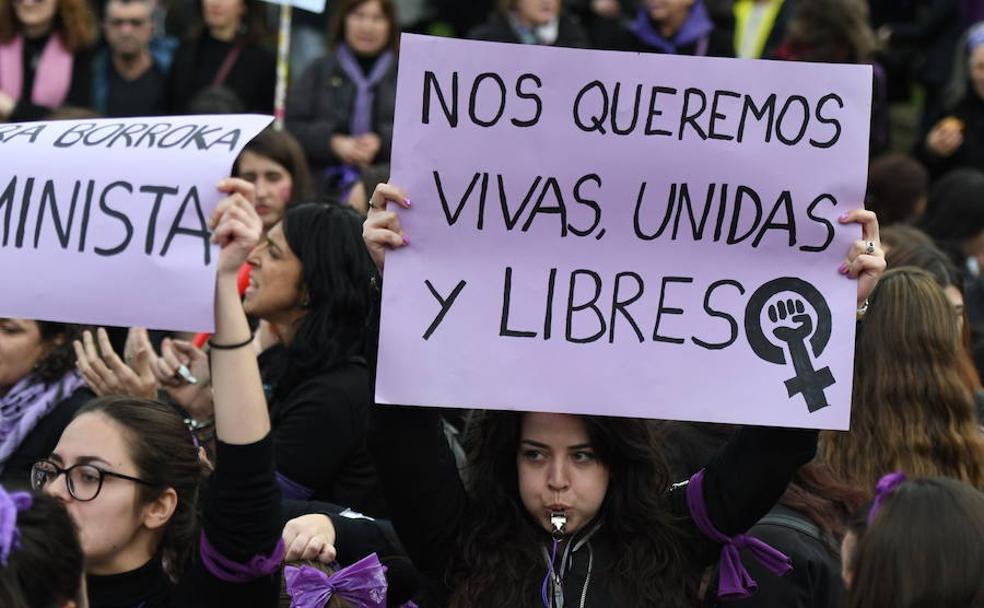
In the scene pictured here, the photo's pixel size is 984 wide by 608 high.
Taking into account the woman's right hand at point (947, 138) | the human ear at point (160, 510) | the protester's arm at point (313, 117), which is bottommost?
the human ear at point (160, 510)

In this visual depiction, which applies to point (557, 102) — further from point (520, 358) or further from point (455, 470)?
point (455, 470)

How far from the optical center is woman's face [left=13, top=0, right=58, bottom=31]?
8.20 metres

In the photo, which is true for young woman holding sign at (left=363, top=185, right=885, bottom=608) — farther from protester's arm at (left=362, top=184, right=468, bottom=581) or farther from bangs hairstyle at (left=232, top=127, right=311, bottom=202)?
bangs hairstyle at (left=232, top=127, right=311, bottom=202)

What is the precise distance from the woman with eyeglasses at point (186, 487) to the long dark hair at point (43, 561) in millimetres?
338

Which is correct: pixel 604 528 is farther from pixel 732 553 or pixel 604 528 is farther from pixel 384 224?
pixel 384 224

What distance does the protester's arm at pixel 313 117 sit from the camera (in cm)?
796

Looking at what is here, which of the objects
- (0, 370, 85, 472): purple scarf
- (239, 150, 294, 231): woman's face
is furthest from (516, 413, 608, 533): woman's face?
(239, 150, 294, 231): woman's face

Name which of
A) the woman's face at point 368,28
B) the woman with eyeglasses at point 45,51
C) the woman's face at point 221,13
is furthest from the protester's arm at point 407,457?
the woman's face at point 221,13

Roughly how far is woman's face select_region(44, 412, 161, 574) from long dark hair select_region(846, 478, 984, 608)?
5.16 feet

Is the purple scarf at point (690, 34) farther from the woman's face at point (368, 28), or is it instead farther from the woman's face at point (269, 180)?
the woman's face at point (269, 180)

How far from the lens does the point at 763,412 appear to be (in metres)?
3.30

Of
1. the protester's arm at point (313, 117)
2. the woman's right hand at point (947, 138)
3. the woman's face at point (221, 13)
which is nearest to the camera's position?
the protester's arm at point (313, 117)

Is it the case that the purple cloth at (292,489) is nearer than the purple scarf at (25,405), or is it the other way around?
the purple cloth at (292,489)

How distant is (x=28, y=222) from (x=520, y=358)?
1.04m
